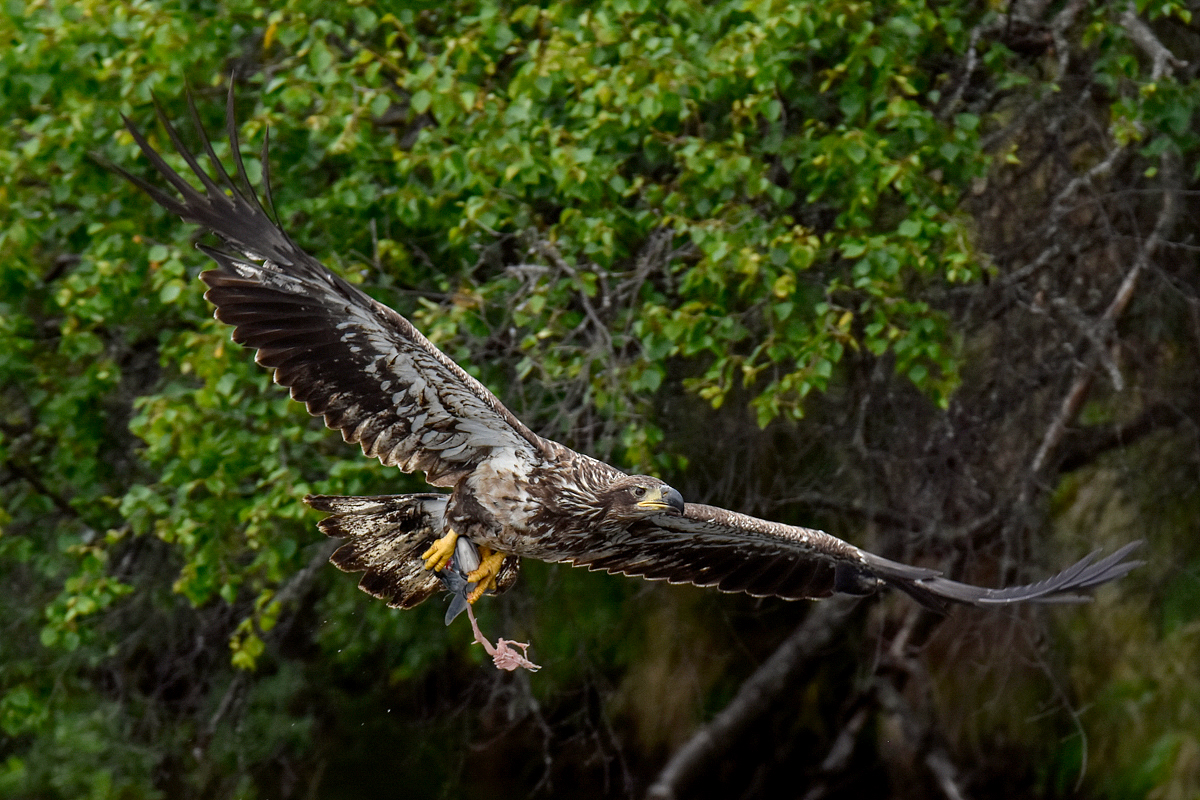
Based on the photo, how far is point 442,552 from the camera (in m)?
5.07

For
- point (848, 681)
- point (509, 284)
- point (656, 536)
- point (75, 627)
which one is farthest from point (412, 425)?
point (848, 681)

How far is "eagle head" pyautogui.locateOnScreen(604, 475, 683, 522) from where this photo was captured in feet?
15.6

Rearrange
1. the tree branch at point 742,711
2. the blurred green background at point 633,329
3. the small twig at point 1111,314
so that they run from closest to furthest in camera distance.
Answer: the blurred green background at point 633,329 → the small twig at point 1111,314 → the tree branch at point 742,711

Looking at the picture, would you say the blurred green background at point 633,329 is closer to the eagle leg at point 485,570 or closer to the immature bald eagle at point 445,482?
the immature bald eagle at point 445,482

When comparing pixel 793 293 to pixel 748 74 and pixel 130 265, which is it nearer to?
pixel 748 74

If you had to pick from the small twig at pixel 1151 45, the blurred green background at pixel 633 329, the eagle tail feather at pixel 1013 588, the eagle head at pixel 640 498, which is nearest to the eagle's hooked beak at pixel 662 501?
the eagle head at pixel 640 498

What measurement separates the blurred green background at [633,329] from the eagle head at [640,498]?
48.4 inches

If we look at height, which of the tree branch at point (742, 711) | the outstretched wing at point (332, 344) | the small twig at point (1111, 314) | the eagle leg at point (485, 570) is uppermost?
the outstretched wing at point (332, 344)

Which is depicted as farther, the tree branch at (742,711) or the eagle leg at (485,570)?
the tree branch at (742,711)

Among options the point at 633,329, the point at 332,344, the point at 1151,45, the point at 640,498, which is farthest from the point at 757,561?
the point at 1151,45

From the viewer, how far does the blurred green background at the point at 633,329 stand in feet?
20.6

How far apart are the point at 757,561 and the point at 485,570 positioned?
3.56ft

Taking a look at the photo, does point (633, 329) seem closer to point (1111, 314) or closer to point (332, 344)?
point (332, 344)

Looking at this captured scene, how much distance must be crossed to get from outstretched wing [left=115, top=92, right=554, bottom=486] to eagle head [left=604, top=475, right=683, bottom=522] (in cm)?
30
